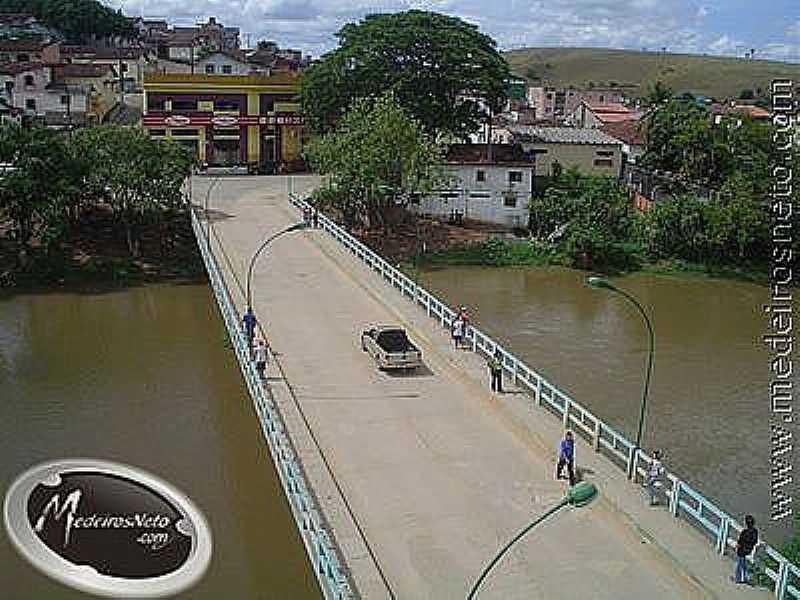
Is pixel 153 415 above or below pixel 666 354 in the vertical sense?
below

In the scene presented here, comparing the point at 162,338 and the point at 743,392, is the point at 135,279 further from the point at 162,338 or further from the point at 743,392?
the point at 743,392

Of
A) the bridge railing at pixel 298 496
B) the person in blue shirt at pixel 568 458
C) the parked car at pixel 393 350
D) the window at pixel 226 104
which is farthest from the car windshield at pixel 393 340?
the window at pixel 226 104

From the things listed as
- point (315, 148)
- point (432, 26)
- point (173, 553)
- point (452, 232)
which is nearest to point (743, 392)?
point (173, 553)

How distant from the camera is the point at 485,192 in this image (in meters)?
49.0

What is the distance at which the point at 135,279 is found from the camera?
39.2 meters

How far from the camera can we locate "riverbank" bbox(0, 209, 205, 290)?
37906 mm

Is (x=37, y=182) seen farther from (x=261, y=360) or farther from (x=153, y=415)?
(x=261, y=360)

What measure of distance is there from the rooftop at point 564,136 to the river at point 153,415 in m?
27.1

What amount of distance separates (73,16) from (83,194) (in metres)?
87.5

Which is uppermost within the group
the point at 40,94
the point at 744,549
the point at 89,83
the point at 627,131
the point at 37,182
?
the point at 89,83

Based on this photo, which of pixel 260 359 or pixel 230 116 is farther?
pixel 230 116

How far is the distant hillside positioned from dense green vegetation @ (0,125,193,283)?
116870mm

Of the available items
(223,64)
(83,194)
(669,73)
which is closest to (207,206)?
(83,194)

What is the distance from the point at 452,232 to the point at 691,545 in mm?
33913
